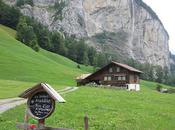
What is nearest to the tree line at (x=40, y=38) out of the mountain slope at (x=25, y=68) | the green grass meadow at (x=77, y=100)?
the green grass meadow at (x=77, y=100)

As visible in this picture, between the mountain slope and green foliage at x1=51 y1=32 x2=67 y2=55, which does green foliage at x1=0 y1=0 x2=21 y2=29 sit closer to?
green foliage at x1=51 y1=32 x2=67 y2=55

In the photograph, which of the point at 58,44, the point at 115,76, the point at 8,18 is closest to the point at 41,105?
the point at 115,76

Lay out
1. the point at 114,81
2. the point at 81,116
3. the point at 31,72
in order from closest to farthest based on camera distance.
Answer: the point at 81,116, the point at 31,72, the point at 114,81

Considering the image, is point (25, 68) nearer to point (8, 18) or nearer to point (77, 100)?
point (77, 100)

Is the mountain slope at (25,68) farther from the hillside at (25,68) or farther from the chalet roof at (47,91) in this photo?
the chalet roof at (47,91)

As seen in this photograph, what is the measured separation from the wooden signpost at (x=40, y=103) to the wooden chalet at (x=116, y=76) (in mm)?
94387

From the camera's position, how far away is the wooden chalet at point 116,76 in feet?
360

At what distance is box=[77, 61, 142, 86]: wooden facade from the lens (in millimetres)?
109812

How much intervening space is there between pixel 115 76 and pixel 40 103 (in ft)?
320

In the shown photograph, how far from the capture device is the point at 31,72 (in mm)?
96062

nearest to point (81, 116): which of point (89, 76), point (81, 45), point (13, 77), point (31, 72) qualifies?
point (13, 77)

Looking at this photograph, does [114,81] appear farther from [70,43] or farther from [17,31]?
[70,43]

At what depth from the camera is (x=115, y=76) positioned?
110812 mm

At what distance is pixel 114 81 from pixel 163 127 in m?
88.5
